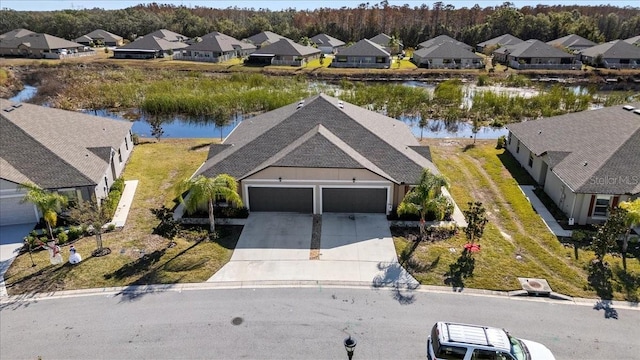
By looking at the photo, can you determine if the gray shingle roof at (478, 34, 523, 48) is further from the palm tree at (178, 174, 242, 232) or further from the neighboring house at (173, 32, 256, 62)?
the palm tree at (178, 174, 242, 232)

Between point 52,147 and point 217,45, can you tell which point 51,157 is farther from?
point 217,45

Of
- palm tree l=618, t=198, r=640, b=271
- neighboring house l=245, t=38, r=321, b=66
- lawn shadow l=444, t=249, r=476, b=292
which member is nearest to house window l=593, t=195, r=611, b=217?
palm tree l=618, t=198, r=640, b=271

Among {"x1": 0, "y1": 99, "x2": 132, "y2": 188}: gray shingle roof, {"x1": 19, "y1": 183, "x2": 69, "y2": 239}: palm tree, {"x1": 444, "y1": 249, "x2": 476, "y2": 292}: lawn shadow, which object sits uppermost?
{"x1": 0, "y1": 99, "x2": 132, "y2": 188}: gray shingle roof

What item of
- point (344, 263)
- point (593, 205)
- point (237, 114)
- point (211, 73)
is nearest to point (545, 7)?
point (211, 73)

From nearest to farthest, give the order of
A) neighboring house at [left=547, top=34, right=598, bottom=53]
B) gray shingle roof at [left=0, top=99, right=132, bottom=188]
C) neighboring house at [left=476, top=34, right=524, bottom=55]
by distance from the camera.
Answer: gray shingle roof at [left=0, top=99, right=132, bottom=188] → neighboring house at [left=547, top=34, right=598, bottom=53] → neighboring house at [left=476, top=34, right=524, bottom=55]

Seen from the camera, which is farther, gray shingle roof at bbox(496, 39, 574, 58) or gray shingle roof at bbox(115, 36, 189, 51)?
gray shingle roof at bbox(115, 36, 189, 51)

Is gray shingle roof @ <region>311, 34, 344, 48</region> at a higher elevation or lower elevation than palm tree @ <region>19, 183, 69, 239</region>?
higher
